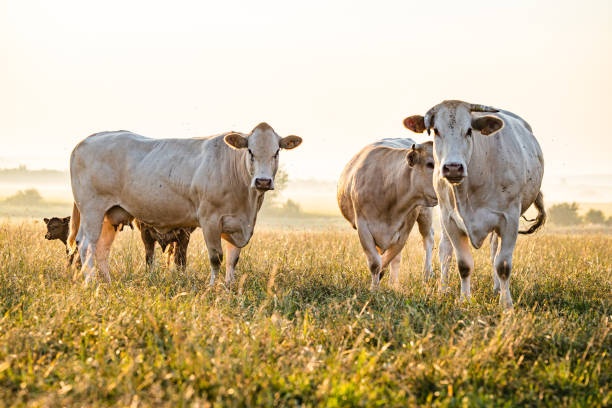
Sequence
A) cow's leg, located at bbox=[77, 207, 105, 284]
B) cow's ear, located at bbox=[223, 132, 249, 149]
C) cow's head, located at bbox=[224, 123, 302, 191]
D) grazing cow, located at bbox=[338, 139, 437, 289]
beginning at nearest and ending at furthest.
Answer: grazing cow, located at bbox=[338, 139, 437, 289] < cow's head, located at bbox=[224, 123, 302, 191] < cow's ear, located at bbox=[223, 132, 249, 149] < cow's leg, located at bbox=[77, 207, 105, 284]

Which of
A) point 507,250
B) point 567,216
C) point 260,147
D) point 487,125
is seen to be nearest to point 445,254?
point 507,250

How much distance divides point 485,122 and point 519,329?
2391mm

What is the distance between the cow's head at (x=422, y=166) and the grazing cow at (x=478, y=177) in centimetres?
50

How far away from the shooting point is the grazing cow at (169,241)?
10.1m

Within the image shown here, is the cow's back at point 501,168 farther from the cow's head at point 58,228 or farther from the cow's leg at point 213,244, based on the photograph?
the cow's head at point 58,228

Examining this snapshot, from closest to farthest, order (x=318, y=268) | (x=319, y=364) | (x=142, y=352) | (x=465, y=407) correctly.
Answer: (x=465, y=407)
(x=319, y=364)
(x=142, y=352)
(x=318, y=268)

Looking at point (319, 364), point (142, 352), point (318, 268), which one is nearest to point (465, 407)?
point (319, 364)

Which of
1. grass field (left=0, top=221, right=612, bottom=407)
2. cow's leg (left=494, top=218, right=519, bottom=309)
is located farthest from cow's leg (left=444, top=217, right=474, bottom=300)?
cow's leg (left=494, top=218, right=519, bottom=309)

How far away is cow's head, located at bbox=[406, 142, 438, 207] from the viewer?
821 centimetres

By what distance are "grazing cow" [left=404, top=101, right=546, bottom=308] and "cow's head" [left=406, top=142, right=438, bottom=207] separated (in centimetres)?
50

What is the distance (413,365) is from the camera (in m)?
4.64

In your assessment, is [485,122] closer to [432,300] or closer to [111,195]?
[432,300]

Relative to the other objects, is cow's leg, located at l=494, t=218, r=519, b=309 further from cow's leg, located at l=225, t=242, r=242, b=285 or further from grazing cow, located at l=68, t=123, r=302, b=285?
cow's leg, located at l=225, t=242, r=242, b=285

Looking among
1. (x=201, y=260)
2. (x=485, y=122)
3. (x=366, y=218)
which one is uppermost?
(x=485, y=122)
